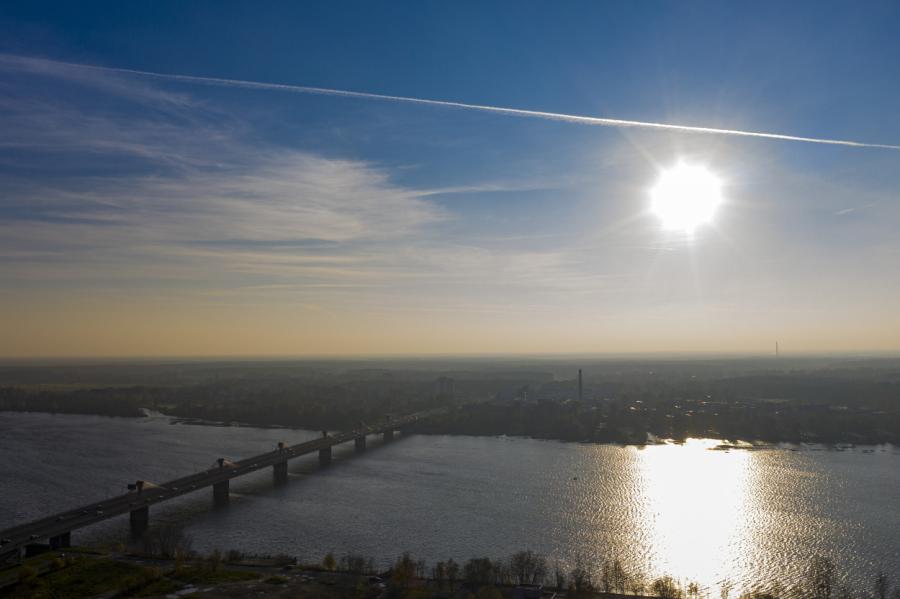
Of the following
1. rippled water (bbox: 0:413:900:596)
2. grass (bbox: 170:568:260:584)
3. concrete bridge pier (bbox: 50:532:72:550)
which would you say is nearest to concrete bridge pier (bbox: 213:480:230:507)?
rippled water (bbox: 0:413:900:596)

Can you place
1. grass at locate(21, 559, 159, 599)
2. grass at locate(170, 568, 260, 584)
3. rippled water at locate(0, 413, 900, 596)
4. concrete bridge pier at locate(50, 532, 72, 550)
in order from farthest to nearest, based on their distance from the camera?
rippled water at locate(0, 413, 900, 596), concrete bridge pier at locate(50, 532, 72, 550), grass at locate(170, 568, 260, 584), grass at locate(21, 559, 159, 599)

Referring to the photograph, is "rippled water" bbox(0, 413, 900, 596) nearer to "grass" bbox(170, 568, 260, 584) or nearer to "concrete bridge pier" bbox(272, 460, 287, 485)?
"concrete bridge pier" bbox(272, 460, 287, 485)

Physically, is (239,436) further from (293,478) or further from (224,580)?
(224,580)

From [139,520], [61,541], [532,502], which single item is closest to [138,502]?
[139,520]

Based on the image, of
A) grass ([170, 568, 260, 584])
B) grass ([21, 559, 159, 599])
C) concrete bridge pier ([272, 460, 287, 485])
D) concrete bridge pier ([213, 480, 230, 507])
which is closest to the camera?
grass ([21, 559, 159, 599])

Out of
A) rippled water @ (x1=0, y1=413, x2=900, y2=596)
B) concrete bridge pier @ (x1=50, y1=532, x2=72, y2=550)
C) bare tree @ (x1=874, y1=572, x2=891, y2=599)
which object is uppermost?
concrete bridge pier @ (x1=50, y1=532, x2=72, y2=550)

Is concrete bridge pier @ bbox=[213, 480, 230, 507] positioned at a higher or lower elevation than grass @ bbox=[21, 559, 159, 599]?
lower

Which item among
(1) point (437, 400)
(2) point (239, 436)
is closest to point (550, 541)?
(2) point (239, 436)

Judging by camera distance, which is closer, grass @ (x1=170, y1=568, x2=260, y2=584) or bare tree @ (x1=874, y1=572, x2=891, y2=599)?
grass @ (x1=170, y1=568, x2=260, y2=584)

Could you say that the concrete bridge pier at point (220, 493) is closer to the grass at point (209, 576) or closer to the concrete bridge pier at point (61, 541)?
the concrete bridge pier at point (61, 541)

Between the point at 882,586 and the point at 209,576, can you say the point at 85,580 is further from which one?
the point at 882,586
